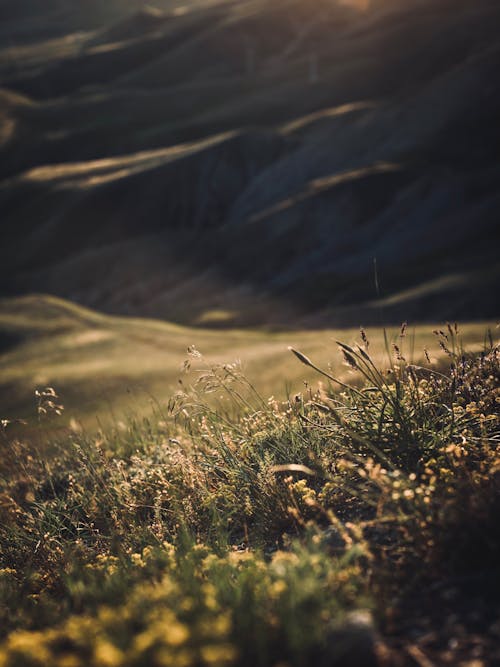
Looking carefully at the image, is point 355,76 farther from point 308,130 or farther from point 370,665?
point 370,665

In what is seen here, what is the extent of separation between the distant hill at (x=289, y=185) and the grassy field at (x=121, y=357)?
3.85 meters

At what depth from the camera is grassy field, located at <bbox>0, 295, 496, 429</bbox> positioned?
39.1ft

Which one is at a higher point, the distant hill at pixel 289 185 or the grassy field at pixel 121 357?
the distant hill at pixel 289 185

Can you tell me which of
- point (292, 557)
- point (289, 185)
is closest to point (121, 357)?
point (292, 557)

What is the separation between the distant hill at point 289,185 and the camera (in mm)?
36250

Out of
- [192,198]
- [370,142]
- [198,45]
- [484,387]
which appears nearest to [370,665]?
[484,387]

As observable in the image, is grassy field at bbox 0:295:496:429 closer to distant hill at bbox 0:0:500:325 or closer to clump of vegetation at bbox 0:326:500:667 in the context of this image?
clump of vegetation at bbox 0:326:500:667

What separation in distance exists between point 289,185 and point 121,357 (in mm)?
36857

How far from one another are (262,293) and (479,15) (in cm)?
5161

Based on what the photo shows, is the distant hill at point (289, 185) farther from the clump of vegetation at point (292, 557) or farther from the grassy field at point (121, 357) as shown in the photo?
the clump of vegetation at point (292, 557)

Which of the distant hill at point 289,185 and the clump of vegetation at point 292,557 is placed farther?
the distant hill at point 289,185

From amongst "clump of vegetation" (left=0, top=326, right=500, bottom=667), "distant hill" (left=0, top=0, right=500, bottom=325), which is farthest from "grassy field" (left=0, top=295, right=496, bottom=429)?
"distant hill" (left=0, top=0, right=500, bottom=325)

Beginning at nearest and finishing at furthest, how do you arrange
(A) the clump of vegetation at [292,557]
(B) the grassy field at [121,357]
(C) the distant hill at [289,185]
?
(A) the clump of vegetation at [292,557] → (B) the grassy field at [121,357] → (C) the distant hill at [289,185]

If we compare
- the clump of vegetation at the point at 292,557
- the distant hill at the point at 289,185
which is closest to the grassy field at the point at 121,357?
the clump of vegetation at the point at 292,557
